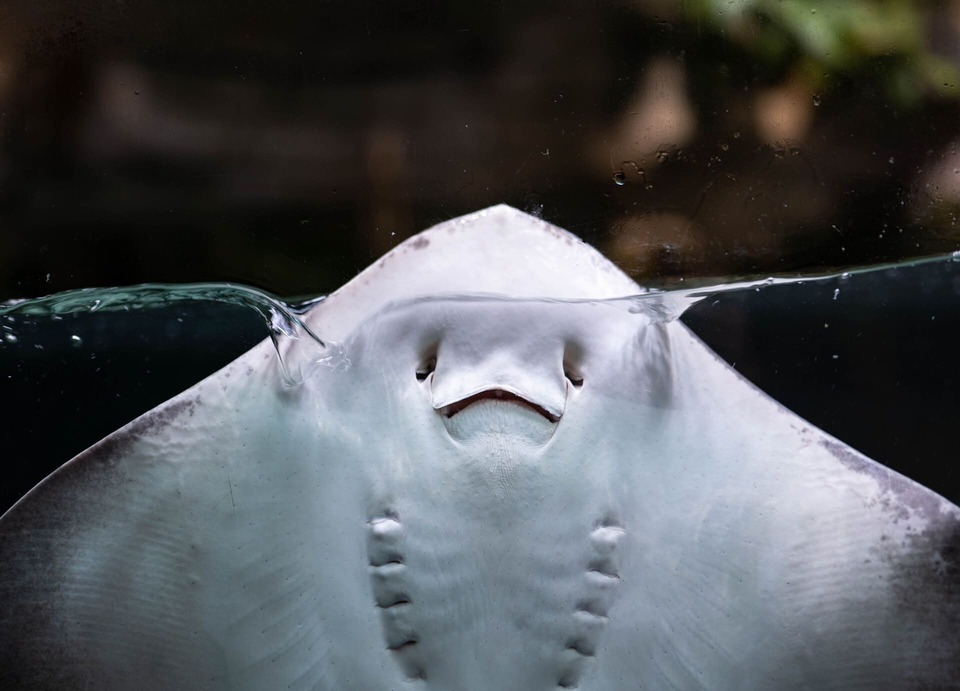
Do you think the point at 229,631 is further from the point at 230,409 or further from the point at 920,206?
the point at 920,206

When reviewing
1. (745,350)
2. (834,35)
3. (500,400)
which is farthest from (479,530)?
(834,35)

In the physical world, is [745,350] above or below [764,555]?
above

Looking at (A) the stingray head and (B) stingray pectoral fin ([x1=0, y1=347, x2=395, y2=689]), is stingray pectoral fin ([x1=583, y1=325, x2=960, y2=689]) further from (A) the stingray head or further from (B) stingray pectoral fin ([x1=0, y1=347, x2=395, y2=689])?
(B) stingray pectoral fin ([x1=0, y1=347, x2=395, y2=689])

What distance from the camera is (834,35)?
2.84ft

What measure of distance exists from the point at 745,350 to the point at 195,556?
0.94 m

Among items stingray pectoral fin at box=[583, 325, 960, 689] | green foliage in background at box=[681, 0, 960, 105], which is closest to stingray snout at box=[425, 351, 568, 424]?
stingray pectoral fin at box=[583, 325, 960, 689]

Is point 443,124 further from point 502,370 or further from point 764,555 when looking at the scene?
point 764,555

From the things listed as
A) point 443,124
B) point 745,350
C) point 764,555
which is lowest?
point 764,555

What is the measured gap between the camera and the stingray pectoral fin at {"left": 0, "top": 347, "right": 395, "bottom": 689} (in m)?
0.85

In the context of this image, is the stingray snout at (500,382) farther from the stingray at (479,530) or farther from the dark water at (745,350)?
the dark water at (745,350)

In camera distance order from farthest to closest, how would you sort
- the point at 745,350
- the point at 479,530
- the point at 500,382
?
1. the point at 745,350
2. the point at 479,530
3. the point at 500,382

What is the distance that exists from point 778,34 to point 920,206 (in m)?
0.36

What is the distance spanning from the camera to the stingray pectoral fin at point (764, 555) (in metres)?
0.82

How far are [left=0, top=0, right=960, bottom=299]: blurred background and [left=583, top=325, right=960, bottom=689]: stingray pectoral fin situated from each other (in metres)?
0.20
